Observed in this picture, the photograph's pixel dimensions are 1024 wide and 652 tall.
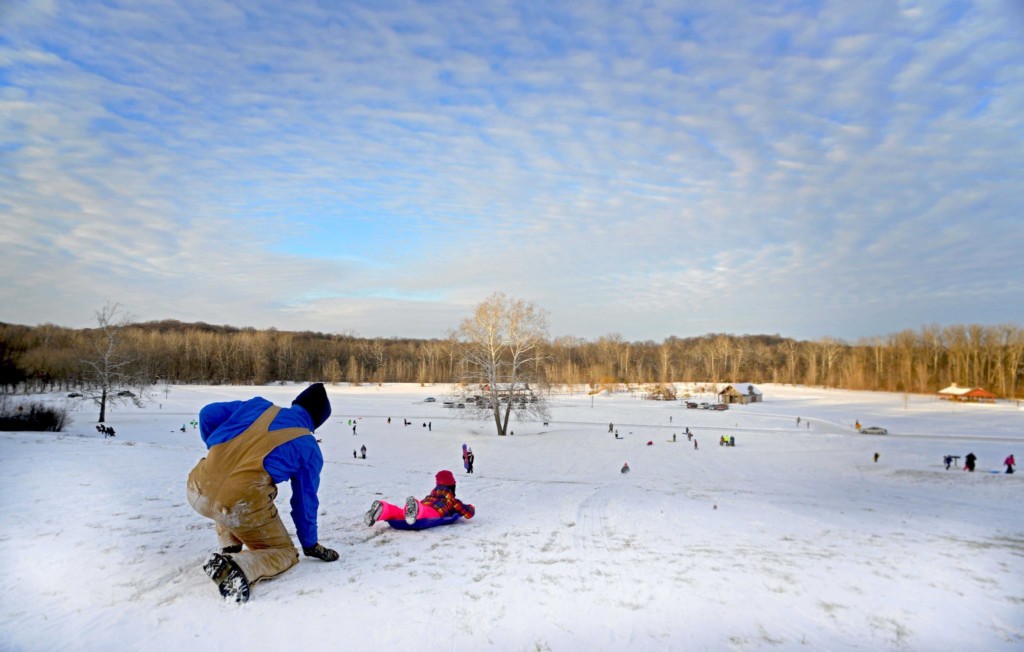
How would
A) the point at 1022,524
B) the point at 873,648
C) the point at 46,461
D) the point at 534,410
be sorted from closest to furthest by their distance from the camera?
the point at 873,648 < the point at 46,461 < the point at 1022,524 < the point at 534,410

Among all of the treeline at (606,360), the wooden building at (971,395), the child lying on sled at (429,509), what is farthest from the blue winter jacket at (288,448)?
the wooden building at (971,395)

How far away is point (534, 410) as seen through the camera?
41.4 meters

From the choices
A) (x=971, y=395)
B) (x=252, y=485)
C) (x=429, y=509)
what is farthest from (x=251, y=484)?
(x=971, y=395)

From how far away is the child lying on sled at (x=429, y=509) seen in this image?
7325 millimetres

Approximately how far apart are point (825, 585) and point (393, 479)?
33.6 feet

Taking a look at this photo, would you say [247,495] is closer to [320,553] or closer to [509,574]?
[320,553]

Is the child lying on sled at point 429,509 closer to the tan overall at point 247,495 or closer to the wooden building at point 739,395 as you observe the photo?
the tan overall at point 247,495

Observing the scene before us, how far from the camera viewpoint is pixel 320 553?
228 inches

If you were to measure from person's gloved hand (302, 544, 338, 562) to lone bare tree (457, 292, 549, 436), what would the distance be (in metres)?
34.4

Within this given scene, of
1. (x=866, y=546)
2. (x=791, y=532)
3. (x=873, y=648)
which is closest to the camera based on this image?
(x=873, y=648)

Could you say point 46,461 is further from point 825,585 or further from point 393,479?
point 825,585

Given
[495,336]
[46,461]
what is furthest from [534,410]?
[46,461]

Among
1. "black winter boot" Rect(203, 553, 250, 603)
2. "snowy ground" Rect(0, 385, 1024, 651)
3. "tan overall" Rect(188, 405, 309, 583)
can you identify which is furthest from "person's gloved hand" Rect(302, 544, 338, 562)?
"black winter boot" Rect(203, 553, 250, 603)

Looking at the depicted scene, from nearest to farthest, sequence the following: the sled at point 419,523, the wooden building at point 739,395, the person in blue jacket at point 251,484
Answer: the person in blue jacket at point 251,484
the sled at point 419,523
the wooden building at point 739,395
